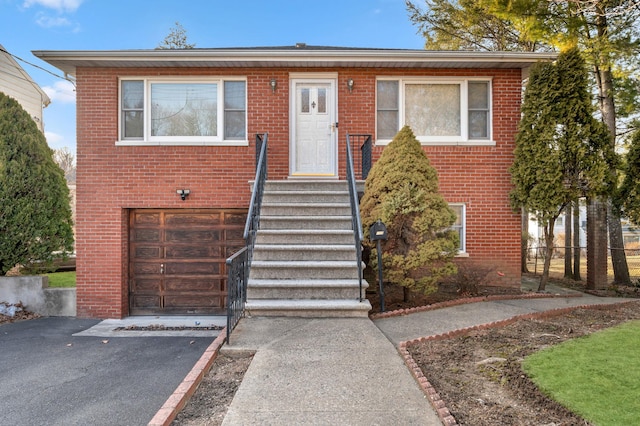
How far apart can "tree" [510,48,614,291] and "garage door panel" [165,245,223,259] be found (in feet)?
20.4

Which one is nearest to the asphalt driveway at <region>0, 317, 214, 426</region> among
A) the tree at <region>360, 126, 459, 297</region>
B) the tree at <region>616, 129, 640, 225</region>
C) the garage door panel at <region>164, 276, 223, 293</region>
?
the garage door panel at <region>164, 276, 223, 293</region>

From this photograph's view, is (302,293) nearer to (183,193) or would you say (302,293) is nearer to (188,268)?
(188,268)

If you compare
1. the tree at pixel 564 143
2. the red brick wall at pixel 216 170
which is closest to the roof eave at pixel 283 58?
the red brick wall at pixel 216 170

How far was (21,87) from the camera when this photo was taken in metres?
13.3

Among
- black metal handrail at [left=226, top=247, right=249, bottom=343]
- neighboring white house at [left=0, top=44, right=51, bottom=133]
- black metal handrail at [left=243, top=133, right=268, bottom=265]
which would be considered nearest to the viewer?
black metal handrail at [left=226, top=247, right=249, bottom=343]

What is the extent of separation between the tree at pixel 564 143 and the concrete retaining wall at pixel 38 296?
9122 mm

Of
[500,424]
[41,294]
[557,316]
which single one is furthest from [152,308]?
[557,316]

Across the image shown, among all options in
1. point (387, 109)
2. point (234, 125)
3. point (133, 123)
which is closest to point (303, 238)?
point (234, 125)

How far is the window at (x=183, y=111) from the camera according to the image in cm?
747

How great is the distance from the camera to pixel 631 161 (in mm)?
7168

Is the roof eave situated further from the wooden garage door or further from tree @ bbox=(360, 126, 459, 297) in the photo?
the wooden garage door

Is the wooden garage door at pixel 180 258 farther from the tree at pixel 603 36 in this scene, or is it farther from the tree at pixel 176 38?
the tree at pixel 176 38

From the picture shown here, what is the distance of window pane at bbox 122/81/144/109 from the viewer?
294 inches

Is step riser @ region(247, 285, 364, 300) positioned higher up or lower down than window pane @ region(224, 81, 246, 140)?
lower down
